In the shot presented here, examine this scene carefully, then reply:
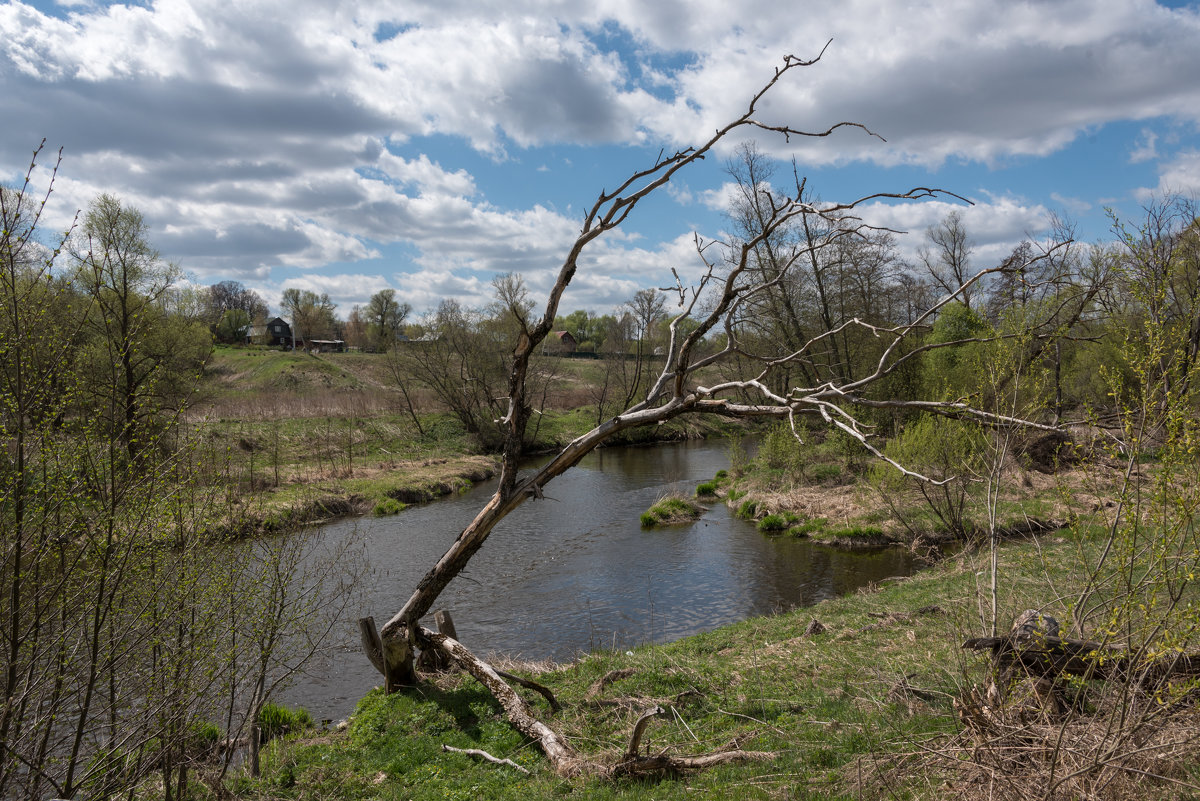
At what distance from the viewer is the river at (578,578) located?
12.0 meters

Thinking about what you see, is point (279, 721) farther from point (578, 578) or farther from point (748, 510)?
point (748, 510)

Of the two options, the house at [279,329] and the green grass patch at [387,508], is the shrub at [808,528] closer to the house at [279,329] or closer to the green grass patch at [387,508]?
the green grass patch at [387,508]

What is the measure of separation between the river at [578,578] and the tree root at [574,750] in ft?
9.14

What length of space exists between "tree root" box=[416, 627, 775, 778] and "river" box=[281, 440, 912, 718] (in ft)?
9.14

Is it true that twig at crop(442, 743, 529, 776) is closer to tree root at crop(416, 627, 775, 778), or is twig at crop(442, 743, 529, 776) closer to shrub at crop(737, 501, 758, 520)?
tree root at crop(416, 627, 775, 778)

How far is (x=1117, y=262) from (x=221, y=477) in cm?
800

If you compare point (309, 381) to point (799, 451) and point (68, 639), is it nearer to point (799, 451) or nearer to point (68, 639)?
point (799, 451)

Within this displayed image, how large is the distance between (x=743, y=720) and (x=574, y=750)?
1.60m

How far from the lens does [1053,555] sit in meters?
12.0

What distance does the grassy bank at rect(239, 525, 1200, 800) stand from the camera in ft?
15.6

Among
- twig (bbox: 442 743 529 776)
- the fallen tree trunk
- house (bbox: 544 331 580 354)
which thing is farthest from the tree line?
house (bbox: 544 331 580 354)

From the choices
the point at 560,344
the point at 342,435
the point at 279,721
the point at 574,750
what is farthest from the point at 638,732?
the point at 560,344

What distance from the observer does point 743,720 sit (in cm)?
655

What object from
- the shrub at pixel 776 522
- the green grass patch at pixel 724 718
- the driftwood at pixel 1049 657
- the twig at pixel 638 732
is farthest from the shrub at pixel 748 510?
the driftwood at pixel 1049 657
